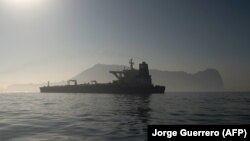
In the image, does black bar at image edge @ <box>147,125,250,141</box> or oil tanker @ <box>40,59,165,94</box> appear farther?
oil tanker @ <box>40,59,165,94</box>

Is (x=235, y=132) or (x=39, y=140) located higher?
(x=235, y=132)

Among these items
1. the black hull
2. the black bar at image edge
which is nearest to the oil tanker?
the black hull

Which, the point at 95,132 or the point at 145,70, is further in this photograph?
the point at 145,70

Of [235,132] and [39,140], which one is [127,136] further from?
[235,132]

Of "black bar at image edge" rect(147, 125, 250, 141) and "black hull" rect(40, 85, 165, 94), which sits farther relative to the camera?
"black hull" rect(40, 85, 165, 94)

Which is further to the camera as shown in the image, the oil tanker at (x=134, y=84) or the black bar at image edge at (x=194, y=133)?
the oil tanker at (x=134, y=84)

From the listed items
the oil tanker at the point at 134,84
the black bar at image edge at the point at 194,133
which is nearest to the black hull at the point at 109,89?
the oil tanker at the point at 134,84

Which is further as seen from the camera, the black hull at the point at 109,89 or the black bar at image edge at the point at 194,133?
the black hull at the point at 109,89

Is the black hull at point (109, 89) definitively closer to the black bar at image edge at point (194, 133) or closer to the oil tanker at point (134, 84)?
the oil tanker at point (134, 84)

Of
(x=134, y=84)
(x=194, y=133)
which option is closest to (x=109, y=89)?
(x=134, y=84)

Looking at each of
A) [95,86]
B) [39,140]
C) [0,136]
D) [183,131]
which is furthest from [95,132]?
[95,86]

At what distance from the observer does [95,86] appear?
136 meters

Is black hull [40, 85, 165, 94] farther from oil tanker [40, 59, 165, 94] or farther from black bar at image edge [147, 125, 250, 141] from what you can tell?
black bar at image edge [147, 125, 250, 141]

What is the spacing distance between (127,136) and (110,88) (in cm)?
11178
